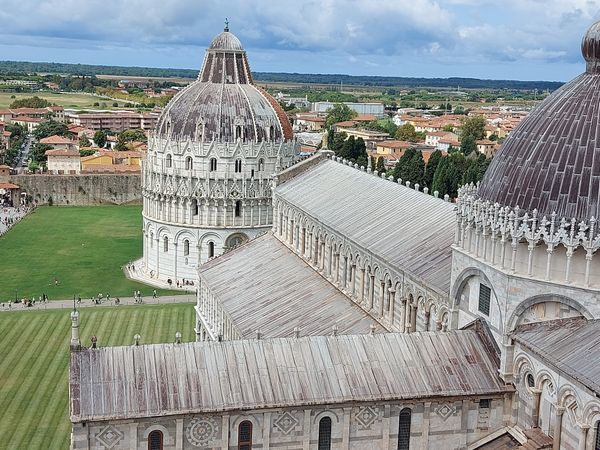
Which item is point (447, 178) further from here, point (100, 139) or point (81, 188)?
point (100, 139)

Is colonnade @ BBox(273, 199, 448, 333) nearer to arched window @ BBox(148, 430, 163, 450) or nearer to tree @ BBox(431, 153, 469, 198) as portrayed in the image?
arched window @ BBox(148, 430, 163, 450)

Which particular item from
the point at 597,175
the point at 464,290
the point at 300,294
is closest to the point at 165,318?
the point at 300,294

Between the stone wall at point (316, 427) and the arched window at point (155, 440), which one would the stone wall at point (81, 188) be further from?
the stone wall at point (316, 427)

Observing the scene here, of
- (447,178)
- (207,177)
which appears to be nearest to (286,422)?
(207,177)

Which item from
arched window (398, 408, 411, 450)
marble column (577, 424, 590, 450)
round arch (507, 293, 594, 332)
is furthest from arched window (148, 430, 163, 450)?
marble column (577, 424, 590, 450)

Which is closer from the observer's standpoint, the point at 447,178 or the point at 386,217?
the point at 386,217

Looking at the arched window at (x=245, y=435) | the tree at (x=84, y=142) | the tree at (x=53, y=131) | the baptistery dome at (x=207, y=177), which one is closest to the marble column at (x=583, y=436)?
the arched window at (x=245, y=435)
